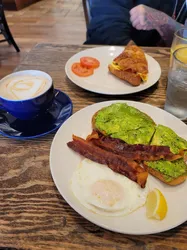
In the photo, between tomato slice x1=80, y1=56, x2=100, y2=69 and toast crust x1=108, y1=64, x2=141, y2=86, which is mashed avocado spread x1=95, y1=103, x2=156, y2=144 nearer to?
toast crust x1=108, y1=64, x2=141, y2=86

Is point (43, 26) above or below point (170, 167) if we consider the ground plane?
below

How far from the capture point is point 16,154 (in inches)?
32.1

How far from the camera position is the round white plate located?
1.89 ft

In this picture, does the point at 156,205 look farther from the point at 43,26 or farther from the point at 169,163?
the point at 43,26

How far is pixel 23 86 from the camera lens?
919 mm

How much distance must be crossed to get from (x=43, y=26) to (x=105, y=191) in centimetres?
402

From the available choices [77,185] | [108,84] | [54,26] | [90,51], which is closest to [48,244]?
[77,185]

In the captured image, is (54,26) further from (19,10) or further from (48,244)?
(48,244)

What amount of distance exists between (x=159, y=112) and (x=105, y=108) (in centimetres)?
20

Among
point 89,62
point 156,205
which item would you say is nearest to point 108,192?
point 156,205

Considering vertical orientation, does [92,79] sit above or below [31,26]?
above

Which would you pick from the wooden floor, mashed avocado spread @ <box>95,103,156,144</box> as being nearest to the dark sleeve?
mashed avocado spread @ <box>95,103,156,144</box>

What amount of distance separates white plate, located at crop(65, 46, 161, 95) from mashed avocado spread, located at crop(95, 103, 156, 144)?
0.19 meters

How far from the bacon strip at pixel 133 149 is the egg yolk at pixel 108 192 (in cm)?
11
